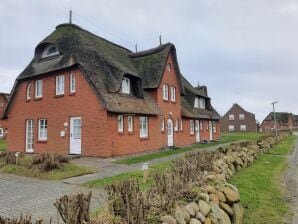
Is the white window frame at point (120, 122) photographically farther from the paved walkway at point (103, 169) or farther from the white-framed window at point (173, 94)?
the white-framed window at point (173, 94)

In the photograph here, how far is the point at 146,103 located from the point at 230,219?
641 inches

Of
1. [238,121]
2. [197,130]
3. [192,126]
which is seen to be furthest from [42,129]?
[238,121]

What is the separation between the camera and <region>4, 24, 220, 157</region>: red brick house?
19.0m

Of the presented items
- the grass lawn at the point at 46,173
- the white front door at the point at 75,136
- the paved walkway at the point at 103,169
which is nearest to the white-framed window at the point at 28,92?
the white front door at the point at 75,136

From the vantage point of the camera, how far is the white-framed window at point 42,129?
71.4ft

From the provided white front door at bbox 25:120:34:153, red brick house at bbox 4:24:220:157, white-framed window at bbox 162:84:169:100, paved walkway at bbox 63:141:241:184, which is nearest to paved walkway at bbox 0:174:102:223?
paved walkway at bbox 63:141:241:184

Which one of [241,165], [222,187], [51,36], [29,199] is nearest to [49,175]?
[29,199]

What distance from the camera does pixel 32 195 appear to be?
9.34 meters

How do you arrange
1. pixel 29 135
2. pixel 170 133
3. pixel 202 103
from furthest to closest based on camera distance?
1. pixel 202 103
2. pixel 170 133
3. pixel 29 135

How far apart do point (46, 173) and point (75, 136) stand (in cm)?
726

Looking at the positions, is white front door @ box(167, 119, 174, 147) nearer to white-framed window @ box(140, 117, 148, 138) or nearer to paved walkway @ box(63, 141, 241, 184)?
white-framed window @ box(140, 117, 148, 138)

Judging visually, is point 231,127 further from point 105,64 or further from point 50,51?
point 50,51

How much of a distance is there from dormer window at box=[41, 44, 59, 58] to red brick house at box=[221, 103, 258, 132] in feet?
231

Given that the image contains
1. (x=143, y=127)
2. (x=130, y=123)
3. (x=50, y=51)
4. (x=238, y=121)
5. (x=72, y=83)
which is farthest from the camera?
(x=238, y=121)
